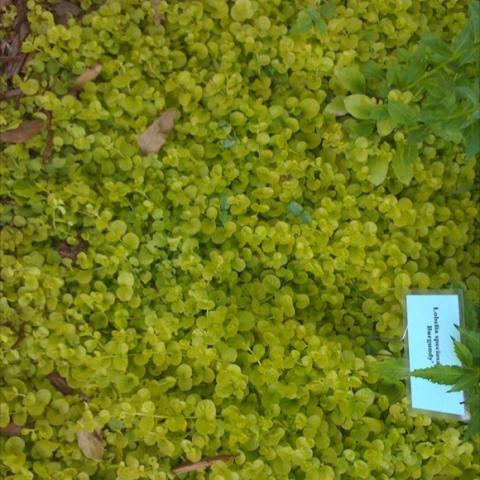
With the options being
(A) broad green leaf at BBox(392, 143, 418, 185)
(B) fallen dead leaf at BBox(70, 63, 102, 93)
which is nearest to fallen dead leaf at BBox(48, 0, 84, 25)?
(B) fallen dead leaf at BBox(70, 63, 102, 93)

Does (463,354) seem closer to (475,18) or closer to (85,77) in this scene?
(475,18)

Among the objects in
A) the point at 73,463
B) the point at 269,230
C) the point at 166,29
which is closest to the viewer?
the point at 73,463

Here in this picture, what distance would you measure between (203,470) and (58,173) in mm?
825

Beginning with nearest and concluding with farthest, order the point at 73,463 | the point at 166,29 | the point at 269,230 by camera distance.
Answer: the point at 73,463 → the point at 269,230 → the point at 166,29

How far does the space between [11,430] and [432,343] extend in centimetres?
103

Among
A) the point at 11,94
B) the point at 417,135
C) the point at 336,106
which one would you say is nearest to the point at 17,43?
the point at 11,94

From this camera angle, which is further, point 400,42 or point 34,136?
point 400,42

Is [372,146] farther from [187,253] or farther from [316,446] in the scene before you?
[316,446]

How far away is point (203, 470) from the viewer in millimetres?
1695

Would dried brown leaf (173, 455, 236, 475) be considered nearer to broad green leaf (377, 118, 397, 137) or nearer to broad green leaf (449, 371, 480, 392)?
broad green leaf (449, 371, 480, 392)

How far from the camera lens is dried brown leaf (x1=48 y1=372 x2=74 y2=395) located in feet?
5.72

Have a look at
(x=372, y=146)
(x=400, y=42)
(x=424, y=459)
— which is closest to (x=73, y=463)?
(x=424, y=459)

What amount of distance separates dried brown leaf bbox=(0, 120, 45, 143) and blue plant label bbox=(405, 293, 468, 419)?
3.39 feet

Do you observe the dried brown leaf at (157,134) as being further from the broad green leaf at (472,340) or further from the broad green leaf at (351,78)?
the broad green leaf at (472,340)
